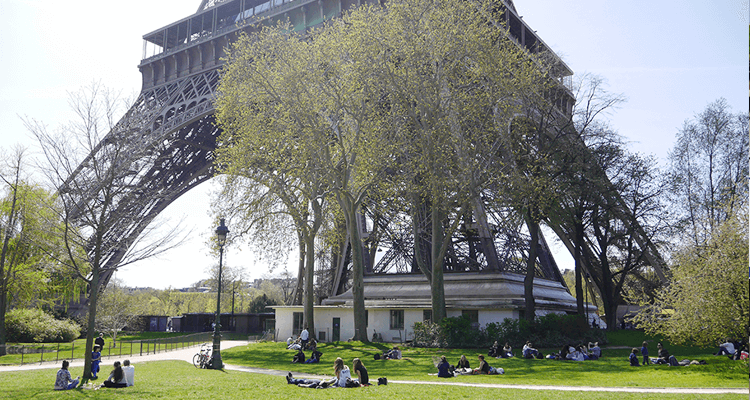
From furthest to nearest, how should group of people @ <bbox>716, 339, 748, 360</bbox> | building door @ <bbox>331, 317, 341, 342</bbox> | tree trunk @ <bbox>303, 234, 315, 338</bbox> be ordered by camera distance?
building door @ <bbox>331, 317, 341, 342</bbox>
tree trunk @ <bbox>303, 234, 315, 338</bbox>
group of people @ <bbox>716, 339, 748, 360</bbox>

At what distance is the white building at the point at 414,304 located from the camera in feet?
108

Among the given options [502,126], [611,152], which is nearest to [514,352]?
[502,126]

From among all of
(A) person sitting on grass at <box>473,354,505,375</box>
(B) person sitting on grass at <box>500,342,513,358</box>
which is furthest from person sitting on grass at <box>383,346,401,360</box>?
(A) person sitting on grass at <box>473,354,505,375</box>

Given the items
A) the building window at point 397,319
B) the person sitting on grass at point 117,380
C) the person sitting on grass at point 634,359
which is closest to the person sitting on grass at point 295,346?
the building window at point 397,319

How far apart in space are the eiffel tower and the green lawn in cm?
975

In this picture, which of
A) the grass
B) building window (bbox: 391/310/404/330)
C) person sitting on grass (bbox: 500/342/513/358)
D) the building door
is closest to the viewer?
the grass

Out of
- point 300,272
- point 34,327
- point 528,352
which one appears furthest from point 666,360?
point 34,327

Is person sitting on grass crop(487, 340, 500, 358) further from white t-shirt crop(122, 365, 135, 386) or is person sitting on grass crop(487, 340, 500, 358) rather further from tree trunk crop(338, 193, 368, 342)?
white t-shirt crop(122, 365, 135, 386)

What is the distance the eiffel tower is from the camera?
125ft

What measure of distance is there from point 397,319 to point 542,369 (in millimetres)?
14781

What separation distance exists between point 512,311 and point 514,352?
507 cm

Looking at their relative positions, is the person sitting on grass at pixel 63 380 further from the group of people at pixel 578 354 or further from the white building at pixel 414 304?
the white building at pixel 414 304

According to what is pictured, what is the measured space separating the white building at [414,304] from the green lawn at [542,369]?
535 centimetres

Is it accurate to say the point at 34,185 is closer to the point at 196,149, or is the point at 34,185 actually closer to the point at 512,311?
the point at 196,149
